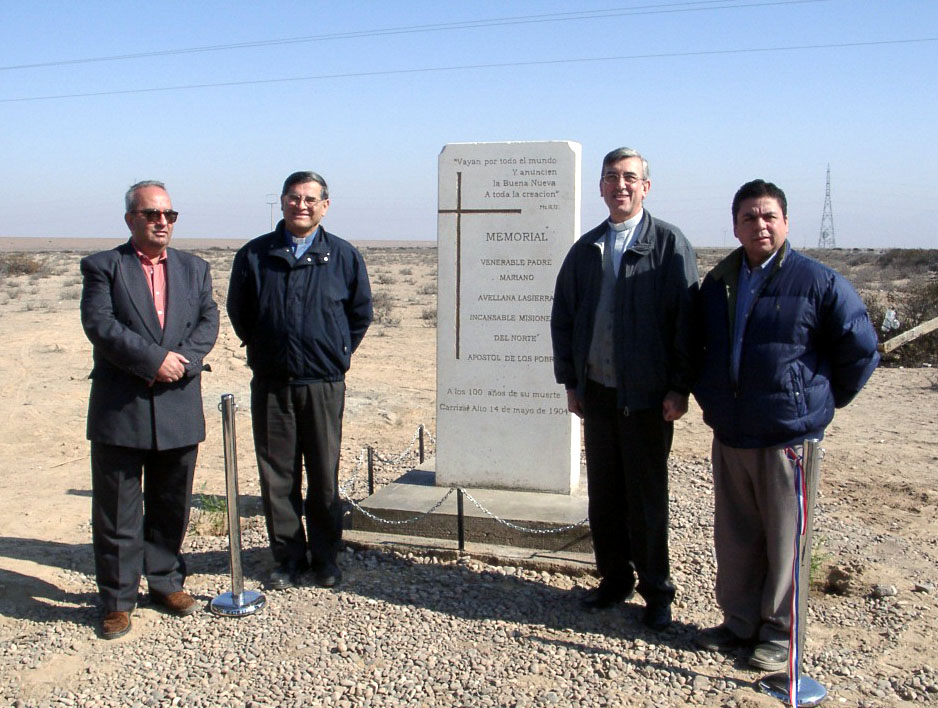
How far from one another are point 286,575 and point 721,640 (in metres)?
2.14

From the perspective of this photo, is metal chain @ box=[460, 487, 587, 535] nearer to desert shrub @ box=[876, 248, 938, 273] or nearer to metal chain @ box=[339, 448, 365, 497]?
metal chain @ box=[339, 448, 365, 497]

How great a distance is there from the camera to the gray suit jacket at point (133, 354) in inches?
155

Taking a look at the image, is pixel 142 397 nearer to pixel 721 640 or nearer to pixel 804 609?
pixel 721 640

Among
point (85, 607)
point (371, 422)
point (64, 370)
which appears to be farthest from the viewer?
point (64, 370)

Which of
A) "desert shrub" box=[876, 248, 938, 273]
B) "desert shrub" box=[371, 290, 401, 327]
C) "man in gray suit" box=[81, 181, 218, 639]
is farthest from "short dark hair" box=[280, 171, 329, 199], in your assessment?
"desert shrub" box=[876, 248, 938, 273]

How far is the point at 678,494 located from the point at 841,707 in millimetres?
3056

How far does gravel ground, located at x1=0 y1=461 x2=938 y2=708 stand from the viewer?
3557 millimetres

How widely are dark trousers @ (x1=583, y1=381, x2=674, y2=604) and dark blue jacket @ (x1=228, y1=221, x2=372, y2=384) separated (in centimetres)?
129

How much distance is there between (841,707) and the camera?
3420mm

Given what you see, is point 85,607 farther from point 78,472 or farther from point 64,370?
point 64,370

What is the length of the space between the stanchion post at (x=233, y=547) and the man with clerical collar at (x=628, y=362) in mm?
1536

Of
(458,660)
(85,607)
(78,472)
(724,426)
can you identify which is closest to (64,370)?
(78,472)

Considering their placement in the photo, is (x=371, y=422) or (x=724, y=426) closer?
(x=724, y=426)

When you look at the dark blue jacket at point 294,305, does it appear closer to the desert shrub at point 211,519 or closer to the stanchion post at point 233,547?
the stanchion post at point 233,547
